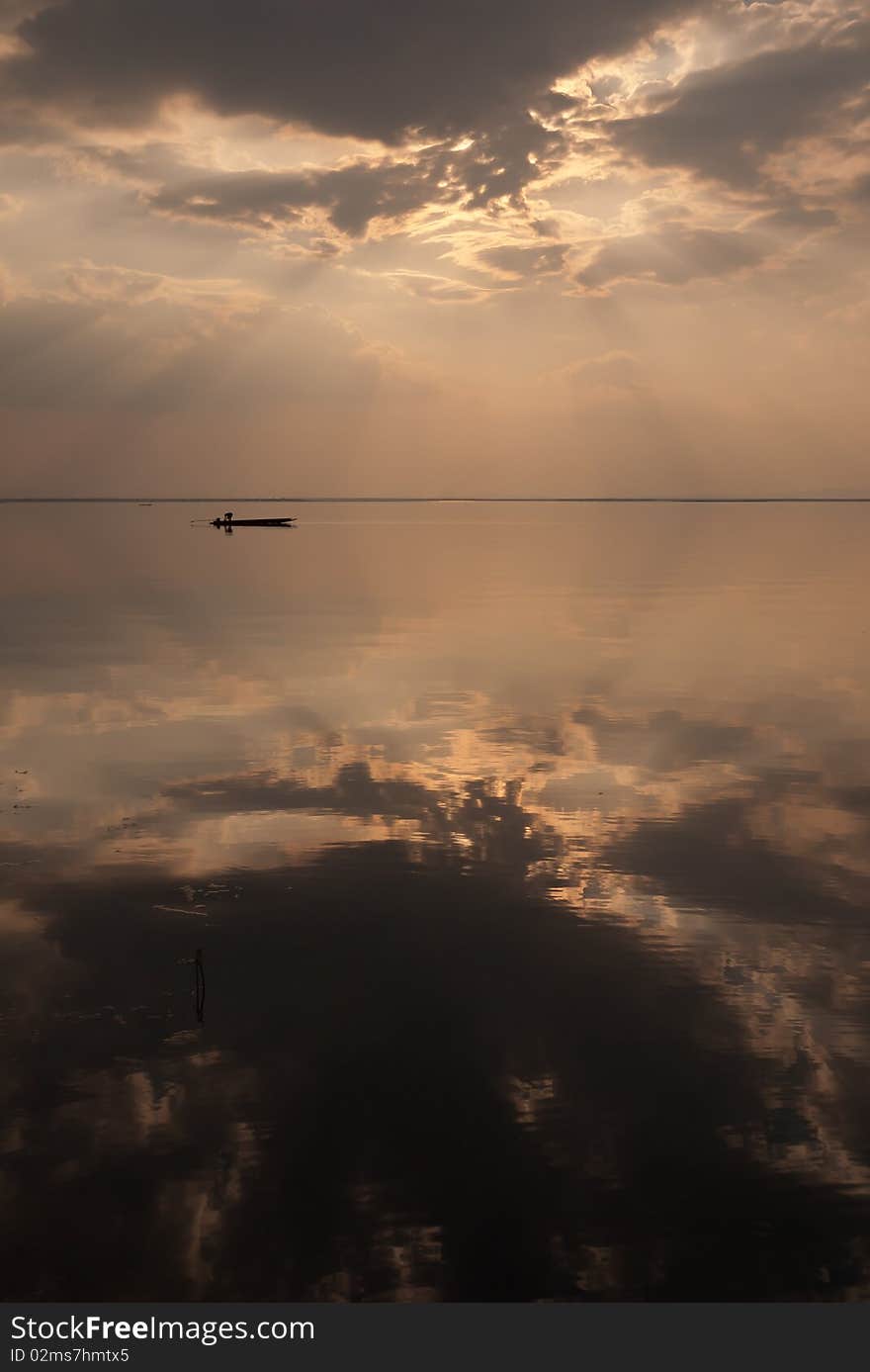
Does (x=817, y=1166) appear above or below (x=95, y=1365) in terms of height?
above

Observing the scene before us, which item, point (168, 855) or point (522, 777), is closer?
point (168, 855)

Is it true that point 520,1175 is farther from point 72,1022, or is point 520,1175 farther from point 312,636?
point 312,636

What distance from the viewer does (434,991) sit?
56.7 feet

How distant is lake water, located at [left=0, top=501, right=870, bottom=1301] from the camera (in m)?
12.0

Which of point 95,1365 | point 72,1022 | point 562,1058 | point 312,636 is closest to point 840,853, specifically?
point 562,1058

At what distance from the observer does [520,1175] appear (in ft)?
42.4

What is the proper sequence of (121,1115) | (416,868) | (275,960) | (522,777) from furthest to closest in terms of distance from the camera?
1. (522,777)
2. (416,868)
3. (275,960)
4. (121,1115)

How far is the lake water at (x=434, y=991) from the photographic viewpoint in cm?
1201

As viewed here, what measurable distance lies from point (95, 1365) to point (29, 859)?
1337 centimetres

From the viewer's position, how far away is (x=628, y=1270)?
38.1ft

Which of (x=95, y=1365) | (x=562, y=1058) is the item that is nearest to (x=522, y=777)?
(x=562, y=1058)

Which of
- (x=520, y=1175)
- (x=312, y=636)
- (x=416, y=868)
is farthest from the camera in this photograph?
(x=312, y=636)

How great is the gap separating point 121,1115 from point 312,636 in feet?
138

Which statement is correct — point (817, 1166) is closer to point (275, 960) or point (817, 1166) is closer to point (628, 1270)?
point (628, 1270)
